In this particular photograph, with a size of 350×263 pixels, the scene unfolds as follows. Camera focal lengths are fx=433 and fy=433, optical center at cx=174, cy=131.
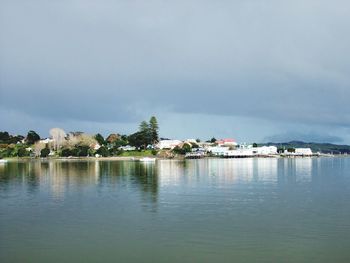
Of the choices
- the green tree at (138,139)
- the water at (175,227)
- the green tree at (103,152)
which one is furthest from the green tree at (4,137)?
the water at (175,227)

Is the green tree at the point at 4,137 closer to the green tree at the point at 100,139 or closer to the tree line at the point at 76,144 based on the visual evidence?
the tree line at the point at 76,144

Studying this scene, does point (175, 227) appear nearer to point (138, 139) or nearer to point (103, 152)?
point (103, 152)

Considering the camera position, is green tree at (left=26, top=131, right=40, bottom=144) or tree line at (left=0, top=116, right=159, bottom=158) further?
green tree at (left=26, top=131, right=40, bottom=144)

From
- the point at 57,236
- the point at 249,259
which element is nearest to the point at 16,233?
the point at 57,236

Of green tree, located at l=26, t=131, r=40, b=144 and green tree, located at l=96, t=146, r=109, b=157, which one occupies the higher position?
green tree, located at l=26, t=131, r=40, b=144

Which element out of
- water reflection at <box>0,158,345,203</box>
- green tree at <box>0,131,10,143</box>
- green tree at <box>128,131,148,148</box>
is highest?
green tree at <box>0,131,10,143</box>

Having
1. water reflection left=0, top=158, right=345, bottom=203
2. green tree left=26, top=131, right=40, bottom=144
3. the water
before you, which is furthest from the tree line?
the water

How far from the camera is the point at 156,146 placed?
179 m

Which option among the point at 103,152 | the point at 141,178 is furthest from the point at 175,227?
the point at 103,152

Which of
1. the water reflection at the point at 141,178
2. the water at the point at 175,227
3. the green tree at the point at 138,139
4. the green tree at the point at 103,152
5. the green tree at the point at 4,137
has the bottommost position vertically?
the water at the point at 175,227

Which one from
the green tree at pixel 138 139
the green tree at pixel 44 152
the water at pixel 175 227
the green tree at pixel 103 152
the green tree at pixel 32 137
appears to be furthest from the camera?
the green tree at pixel 32 137

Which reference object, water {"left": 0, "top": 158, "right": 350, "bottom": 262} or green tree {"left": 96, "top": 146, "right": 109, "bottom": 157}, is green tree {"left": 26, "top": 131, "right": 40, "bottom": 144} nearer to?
green tree {"left": 96, "top": 146, "right": 109, "bottom": 157}

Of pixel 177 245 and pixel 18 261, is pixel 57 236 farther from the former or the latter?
pixel 177 245

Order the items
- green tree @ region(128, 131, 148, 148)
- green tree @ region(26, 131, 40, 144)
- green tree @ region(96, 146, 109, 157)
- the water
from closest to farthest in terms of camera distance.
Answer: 1. the water
2. green tree @ region(96, 146, 109, 157)
3. green tree @ region(128, 131, 148, 148)
4. green tree @ region(26, 131, 40, 144)
